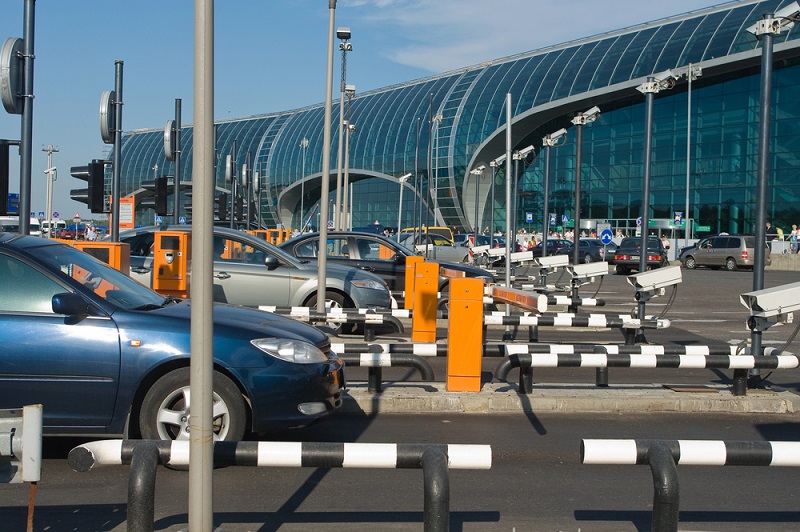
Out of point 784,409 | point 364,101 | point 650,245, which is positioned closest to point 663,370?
point 784,409

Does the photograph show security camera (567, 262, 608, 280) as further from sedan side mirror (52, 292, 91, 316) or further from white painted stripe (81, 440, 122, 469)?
white painted stripe (81, 440, 122, 469)

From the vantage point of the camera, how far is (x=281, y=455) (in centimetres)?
416

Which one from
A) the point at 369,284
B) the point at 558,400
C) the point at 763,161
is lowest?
the point at 558,400

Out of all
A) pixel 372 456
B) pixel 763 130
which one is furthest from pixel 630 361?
pixel 372 456

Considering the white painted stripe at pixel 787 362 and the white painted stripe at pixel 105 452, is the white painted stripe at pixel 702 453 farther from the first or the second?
the white painted stripe at pixel 787 362

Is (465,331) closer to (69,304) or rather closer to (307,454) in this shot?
(69,304)

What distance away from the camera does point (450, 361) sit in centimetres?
859

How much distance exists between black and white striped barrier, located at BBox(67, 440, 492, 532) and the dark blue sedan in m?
2.03

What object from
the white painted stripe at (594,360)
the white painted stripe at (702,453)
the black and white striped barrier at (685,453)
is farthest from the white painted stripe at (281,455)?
the white painted stripe at (594,360)

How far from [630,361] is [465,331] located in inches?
60.5

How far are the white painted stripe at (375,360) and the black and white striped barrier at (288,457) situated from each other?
3969mm

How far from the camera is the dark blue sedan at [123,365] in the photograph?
240 inches

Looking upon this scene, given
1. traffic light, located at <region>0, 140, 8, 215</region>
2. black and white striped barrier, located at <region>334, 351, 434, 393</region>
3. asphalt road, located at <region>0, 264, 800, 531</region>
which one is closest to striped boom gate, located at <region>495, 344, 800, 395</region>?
asphalt road, located at <region>0, 264, 800, 531</region>

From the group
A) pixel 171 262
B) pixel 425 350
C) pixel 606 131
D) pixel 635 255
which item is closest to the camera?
pixel 425 350
